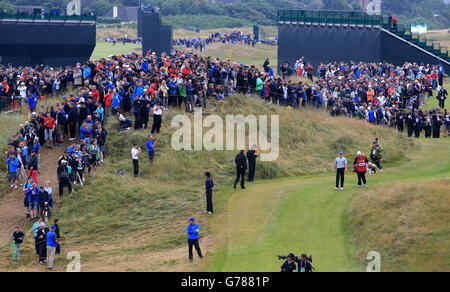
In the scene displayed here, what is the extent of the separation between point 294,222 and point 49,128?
1360cm

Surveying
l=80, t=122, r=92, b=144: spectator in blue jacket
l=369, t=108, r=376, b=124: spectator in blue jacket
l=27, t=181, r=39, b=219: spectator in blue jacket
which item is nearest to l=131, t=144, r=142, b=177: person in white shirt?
l=80, t=122, r=92, b=144: spectator in blue jacket

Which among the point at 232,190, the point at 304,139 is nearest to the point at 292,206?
the point at 232,190

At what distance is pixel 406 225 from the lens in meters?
27.0

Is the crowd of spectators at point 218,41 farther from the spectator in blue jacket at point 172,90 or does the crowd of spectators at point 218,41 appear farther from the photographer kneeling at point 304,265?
the photographer kneeling at point 304,265

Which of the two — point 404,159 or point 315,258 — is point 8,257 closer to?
point 315,258

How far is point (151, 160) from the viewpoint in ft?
117

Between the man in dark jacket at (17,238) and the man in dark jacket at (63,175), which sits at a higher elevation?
the man in dark jacket at (63,175)

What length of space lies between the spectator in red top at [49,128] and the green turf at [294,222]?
9.12m

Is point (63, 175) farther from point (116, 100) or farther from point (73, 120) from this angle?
point (116, 100)

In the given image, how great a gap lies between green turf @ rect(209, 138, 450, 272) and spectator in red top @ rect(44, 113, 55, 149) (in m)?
9.12

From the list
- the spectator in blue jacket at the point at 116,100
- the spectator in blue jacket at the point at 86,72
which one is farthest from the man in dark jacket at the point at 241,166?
the spectator in blue jacket at the point at 86,72

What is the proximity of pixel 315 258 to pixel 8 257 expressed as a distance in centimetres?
1123

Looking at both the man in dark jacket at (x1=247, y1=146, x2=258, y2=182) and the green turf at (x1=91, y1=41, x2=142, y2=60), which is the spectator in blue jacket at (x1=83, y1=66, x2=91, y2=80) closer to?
the man in dark jacket at (x1=247, y1=146, x2=258, y2=182)

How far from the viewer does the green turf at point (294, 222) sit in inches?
1014
